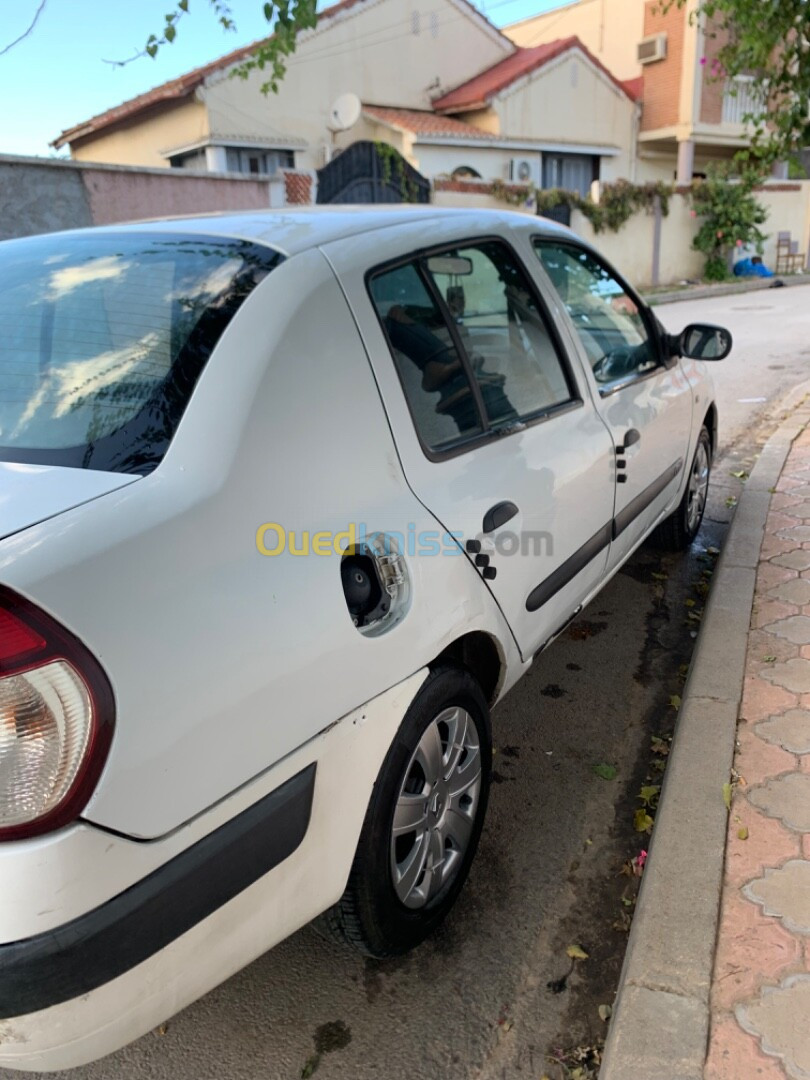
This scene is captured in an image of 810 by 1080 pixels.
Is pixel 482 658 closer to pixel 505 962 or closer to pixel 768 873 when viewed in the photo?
pixel 505 962

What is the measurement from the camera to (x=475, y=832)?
236cm

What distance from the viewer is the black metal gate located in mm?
15320

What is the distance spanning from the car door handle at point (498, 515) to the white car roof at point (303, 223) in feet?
2.59

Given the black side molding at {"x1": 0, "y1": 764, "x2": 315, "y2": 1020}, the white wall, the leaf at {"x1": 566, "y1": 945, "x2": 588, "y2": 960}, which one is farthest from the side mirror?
the white wall

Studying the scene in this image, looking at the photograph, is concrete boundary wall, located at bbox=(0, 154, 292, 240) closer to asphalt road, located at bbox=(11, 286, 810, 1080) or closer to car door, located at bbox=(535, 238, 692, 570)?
car door, located at bbox=(535, 238, 692, 570)

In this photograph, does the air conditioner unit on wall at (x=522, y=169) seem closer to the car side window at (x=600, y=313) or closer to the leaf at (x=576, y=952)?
the car side window at (x=600, y=313)

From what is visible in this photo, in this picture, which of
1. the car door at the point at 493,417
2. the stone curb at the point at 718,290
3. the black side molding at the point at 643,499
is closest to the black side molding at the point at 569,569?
the car door at the point at 493,417

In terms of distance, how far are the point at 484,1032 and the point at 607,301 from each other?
8.82 ft

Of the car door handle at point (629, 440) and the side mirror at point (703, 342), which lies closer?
the car door handle at point (629, 440)

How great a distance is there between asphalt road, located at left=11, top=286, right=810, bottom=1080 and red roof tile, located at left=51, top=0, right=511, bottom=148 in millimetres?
15760

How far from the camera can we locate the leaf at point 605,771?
2926 mm

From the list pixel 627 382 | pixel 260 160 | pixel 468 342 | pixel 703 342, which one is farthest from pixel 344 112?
pixel 468 342

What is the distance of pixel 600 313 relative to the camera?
337cm

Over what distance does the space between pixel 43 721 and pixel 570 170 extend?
24919 millimetres
